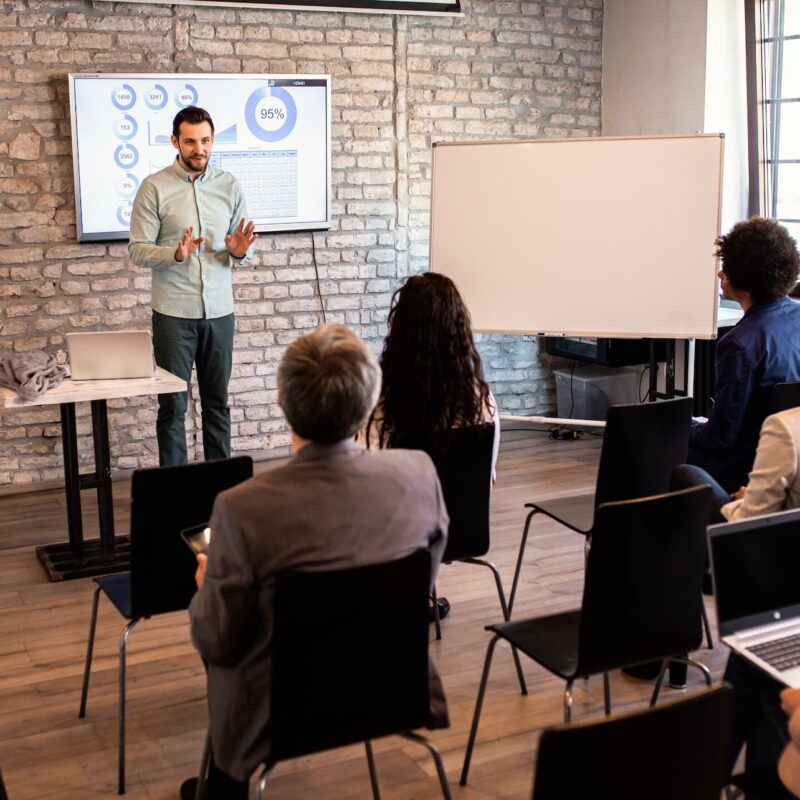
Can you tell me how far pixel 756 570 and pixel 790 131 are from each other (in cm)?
462

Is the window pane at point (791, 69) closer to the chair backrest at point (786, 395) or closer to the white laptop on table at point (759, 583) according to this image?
the chair backrest at point (786, 395)

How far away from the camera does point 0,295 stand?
550 centimetres

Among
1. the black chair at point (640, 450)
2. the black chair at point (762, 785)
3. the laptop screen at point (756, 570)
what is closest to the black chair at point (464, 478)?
the black chair at point (640, 450)

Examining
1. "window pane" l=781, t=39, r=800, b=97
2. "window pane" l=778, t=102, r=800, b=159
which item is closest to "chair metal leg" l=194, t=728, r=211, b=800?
A: "window pane" l=778, t=102, r=800, b=159

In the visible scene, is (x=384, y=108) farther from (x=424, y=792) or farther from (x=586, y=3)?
(x=424, y=792)

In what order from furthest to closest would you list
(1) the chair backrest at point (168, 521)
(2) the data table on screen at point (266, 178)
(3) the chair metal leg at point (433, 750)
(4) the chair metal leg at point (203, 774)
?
(2) the data table on screen at point (266, 178), (1) the chair backrest at point (168, 521), (4) the chair metal leg at point (203, 774), (3) the chair metal leg at point (433, 750)

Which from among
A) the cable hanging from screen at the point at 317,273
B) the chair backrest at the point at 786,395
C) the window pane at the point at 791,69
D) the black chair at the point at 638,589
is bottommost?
the black chair at the point at 638,589

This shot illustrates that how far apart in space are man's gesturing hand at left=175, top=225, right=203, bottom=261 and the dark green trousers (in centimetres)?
37

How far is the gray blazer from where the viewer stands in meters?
1.90

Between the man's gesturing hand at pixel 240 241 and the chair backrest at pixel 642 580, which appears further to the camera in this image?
the man's gesturing hand at pixel 240 241

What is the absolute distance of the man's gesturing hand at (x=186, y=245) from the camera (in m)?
4.74

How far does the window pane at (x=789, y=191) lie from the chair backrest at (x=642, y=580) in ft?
13.4

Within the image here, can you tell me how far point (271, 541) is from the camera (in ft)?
6.25

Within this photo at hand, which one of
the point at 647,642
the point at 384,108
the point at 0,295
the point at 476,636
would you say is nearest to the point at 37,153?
the point at 0,295
